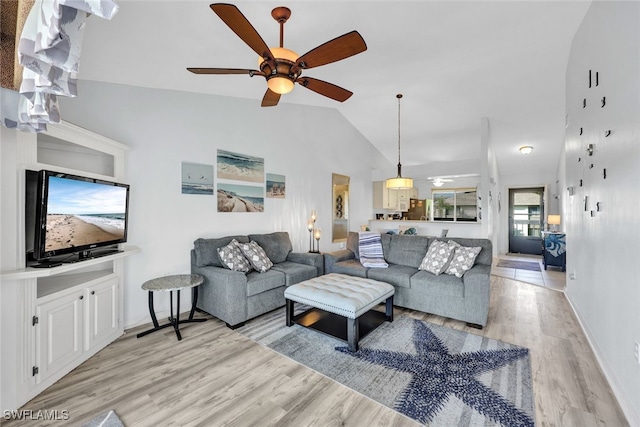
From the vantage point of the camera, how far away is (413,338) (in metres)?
2.58

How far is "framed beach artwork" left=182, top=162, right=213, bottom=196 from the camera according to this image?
130 inches

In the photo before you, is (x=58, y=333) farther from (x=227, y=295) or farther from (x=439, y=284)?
(x=439, y=284)

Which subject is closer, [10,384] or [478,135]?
[10,384]

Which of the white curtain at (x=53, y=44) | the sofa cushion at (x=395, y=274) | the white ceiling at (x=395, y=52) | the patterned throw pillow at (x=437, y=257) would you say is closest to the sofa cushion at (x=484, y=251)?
the patterned throw pillow at (x=437, y=257)

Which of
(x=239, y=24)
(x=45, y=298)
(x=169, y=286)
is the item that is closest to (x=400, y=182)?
(x=239, y=24)

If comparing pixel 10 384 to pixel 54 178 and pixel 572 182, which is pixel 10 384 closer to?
pixel 54 178

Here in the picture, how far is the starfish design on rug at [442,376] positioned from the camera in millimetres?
1644

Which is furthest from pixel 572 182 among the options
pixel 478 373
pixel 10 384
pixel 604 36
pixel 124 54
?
pixel 10 384

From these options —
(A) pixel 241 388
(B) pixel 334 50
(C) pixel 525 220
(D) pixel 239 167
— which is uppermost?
(B) pixel 334 50

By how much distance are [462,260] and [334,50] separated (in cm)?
264

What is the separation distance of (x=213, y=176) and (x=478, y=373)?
3512 millimetres

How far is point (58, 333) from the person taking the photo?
1.94 m

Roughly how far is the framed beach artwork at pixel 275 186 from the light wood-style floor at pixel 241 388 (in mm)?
2312

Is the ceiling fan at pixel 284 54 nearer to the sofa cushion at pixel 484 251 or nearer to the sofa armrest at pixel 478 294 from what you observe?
the sofa armrest at pixel 478 294
